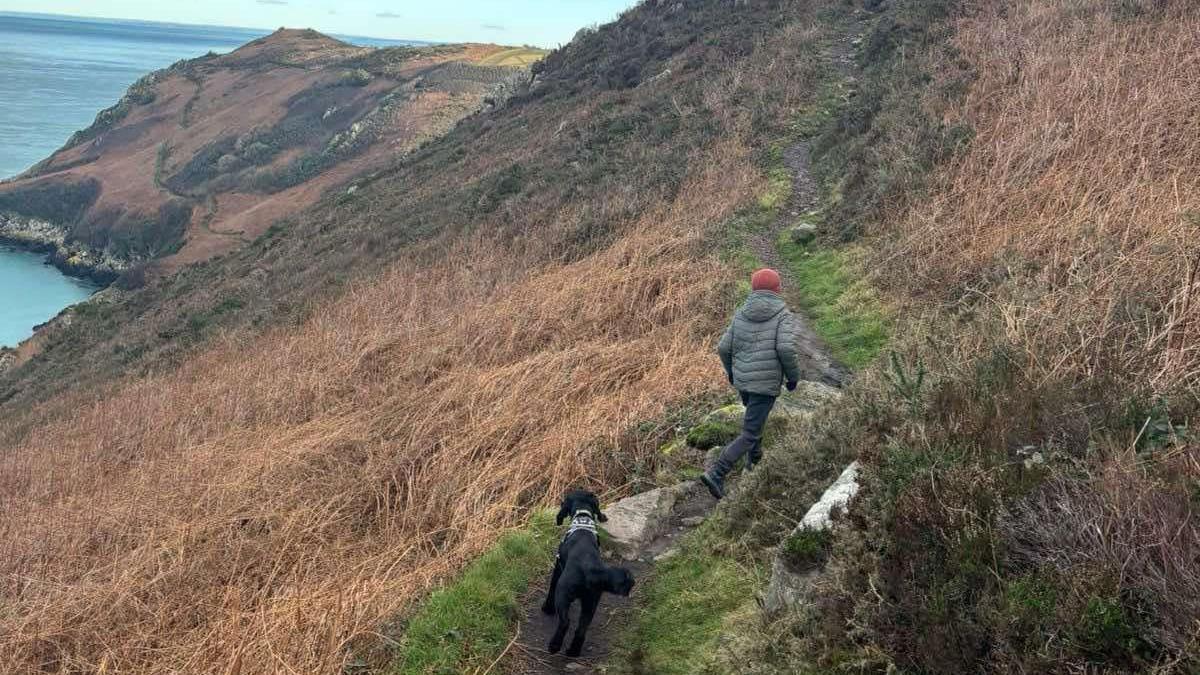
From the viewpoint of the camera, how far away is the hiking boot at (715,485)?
19.8 ft

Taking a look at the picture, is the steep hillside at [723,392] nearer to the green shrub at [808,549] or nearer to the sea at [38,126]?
the green shrub at [808,549]

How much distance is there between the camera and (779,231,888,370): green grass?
8.99 metres

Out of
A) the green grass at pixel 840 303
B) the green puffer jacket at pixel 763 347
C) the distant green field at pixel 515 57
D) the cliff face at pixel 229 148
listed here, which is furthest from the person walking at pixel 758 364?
the distant green field at pixel 515 57

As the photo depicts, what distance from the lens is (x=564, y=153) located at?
2338 centimetres

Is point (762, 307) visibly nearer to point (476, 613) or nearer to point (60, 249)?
point (476, 613)

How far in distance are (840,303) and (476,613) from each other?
6.83 meters

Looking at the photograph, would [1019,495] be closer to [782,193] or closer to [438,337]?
[438,337]

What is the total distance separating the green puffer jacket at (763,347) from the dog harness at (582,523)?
168cm

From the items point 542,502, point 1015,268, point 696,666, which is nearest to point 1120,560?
point 696,666

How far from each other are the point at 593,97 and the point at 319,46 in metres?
66.5

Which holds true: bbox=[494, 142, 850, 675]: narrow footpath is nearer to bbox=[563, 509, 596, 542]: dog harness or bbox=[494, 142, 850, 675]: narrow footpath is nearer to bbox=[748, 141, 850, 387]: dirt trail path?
bbox=[748, 141, 850, 387]: dirt trail path

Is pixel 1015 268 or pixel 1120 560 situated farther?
pixel 1015 268

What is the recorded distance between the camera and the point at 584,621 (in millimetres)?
4609

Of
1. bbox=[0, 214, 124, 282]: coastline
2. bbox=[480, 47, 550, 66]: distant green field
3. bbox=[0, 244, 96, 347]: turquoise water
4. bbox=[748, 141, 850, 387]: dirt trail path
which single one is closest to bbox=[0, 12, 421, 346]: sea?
bbox=[0, 244, 96, 347]: turquoise water
